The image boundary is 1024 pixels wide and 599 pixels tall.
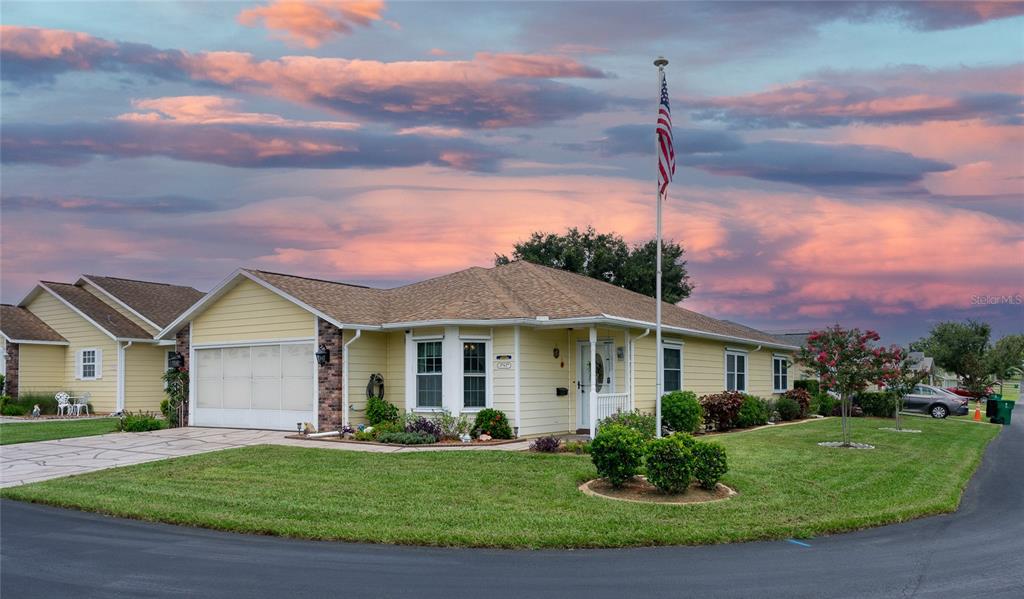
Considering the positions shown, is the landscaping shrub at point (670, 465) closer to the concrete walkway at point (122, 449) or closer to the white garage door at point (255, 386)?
the concrete walkway at point (122, 449)

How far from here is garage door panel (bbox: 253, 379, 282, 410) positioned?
2027 centimetres

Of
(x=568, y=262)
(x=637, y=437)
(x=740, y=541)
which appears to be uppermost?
(x=568, y=262)

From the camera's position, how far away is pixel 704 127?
18328 millimetres

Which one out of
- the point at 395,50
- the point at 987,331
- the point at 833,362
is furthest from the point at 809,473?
the point at 987,331

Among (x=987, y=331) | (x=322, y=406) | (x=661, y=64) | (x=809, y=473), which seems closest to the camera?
(x=809, y=473)

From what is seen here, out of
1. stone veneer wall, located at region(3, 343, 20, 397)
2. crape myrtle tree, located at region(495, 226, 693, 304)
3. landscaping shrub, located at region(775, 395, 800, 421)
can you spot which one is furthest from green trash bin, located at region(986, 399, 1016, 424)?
stone veneer wall, located at region(3, 343, 20, 397)

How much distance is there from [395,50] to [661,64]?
6.67 m

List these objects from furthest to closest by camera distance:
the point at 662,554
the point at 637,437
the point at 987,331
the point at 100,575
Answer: the point at 987,331 < the point at 637,437 < the point at 662,554 < the point at 100,575

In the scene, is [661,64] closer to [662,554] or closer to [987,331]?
[662,554]

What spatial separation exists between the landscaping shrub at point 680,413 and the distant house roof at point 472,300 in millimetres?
2071

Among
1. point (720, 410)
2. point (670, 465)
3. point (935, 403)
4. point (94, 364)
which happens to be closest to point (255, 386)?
point (94, 364)

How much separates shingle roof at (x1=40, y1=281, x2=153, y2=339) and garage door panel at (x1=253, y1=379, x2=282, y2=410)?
399 inches

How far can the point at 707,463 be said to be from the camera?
11094 millimetres

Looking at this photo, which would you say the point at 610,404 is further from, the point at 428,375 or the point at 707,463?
the point at 707,463
